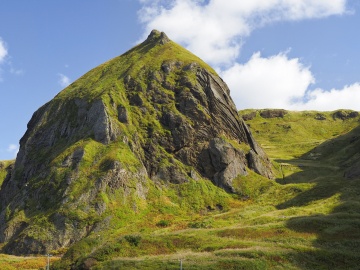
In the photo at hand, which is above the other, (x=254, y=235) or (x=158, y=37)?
(x=158, y=37)

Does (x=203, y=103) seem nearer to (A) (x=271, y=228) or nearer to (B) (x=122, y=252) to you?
(A) (x=271, y=228)

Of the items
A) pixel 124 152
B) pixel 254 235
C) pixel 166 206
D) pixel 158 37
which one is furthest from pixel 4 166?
pixel 254 235

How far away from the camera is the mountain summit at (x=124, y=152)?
229 feet

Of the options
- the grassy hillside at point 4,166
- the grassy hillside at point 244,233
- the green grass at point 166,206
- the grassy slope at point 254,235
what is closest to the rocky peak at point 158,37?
the green grass at point 166,206

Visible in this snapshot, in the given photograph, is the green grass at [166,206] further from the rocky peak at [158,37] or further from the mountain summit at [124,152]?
the rocky peak at [158,37]

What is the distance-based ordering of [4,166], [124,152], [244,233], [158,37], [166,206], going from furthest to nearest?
[4,166]
[158,37]
[124,152]
[166,206]
[244,233]

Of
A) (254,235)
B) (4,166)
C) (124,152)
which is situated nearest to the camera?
(254,235)

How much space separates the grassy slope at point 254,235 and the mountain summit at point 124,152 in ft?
20.9

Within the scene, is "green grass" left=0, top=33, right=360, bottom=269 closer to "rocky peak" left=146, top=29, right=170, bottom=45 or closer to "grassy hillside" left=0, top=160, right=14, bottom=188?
"rocky peak" left=146, top=29, right=170, bottom=45

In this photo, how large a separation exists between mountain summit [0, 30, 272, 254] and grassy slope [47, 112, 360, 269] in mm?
6377

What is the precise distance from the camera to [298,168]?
114812 millimetres

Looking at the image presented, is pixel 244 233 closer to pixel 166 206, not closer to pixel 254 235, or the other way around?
pixel 254 235

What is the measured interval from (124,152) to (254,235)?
39.9 m

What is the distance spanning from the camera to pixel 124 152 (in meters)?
82.2
